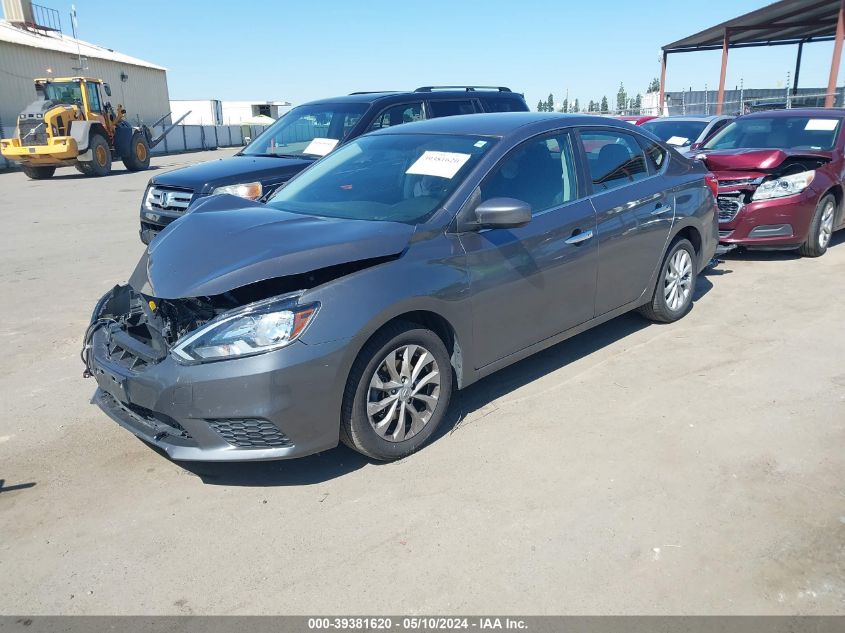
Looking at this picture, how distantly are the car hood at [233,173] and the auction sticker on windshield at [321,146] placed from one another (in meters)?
0.23

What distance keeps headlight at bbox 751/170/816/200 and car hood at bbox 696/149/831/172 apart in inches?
7.2

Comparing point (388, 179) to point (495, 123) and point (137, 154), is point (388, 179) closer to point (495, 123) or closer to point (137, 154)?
point (495, 123)

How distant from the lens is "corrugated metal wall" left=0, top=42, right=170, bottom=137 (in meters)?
33.8

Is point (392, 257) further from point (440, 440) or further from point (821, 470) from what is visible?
point (821, 470)

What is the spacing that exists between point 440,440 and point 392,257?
3.63ft

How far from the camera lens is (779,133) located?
879 centimetres

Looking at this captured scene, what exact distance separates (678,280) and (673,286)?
0.28ft

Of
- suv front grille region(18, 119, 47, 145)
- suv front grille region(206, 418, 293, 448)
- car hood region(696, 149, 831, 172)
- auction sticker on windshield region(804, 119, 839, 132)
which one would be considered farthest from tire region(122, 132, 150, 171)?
suv front grille region(206, 418, 293, 448)

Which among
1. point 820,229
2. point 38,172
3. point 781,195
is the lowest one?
point 38,172

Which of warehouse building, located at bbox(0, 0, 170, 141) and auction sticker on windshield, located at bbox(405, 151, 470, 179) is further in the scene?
warehouse building, located at bbox(0, 0, 170, 141)

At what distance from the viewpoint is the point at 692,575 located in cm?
276

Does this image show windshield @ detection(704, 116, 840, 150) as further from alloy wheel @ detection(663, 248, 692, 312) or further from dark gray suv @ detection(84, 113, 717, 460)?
dark gray suv @ detection(84, 113, 717, 460)

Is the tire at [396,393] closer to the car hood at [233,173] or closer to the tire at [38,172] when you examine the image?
the car hood at [233,173]

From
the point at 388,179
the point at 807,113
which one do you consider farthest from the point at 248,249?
the point at 807,113
